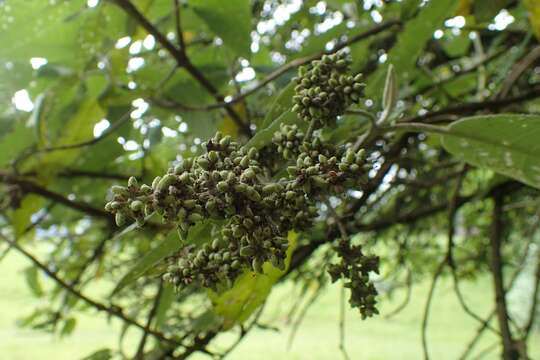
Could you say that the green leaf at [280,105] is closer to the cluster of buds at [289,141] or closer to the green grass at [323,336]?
the cluster of buds at [289,141]

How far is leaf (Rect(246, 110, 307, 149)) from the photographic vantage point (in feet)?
2.07

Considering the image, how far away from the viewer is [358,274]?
0.63 metres

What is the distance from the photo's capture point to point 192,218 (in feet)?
1.49

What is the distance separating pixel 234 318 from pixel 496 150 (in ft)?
1.43

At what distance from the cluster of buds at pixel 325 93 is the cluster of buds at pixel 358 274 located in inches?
5.7

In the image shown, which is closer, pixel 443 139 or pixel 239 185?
pixel 239 185

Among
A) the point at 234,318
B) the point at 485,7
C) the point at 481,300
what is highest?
the point at 481,300

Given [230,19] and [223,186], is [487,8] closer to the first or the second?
[230,19]

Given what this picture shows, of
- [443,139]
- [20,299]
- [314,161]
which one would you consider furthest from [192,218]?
[20,299]

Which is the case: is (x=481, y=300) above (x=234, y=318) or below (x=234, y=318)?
Result: above

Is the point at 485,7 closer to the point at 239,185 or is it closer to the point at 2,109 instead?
the point at 239,185

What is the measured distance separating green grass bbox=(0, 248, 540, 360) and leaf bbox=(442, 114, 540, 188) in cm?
481

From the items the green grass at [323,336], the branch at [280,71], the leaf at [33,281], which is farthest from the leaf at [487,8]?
the green grass at [323,336]

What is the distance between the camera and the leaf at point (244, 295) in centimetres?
77
